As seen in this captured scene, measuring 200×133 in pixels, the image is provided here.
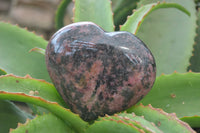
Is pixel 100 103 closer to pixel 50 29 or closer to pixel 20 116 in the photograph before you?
pixel 20 116

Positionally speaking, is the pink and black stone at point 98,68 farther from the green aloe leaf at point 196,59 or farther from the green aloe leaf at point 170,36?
the green aloe leaf at point 196,59

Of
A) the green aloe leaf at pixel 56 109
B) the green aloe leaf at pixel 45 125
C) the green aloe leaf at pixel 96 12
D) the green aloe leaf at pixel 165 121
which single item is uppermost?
the green aloe leaf at pixel 96 12

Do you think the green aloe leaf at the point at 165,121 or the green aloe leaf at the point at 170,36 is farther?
the green aloe leaf at the point at 170,36

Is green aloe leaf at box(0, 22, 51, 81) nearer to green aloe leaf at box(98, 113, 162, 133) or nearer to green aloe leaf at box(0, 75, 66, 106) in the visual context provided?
green aloe leaf at box(0, 75, 66, 106)

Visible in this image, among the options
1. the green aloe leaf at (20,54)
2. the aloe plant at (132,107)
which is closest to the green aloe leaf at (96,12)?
the aloe plant at (132,107)

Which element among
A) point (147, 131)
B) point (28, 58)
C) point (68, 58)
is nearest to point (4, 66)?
point (28, 58)

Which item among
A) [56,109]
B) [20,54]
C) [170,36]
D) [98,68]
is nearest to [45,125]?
[56,109]
